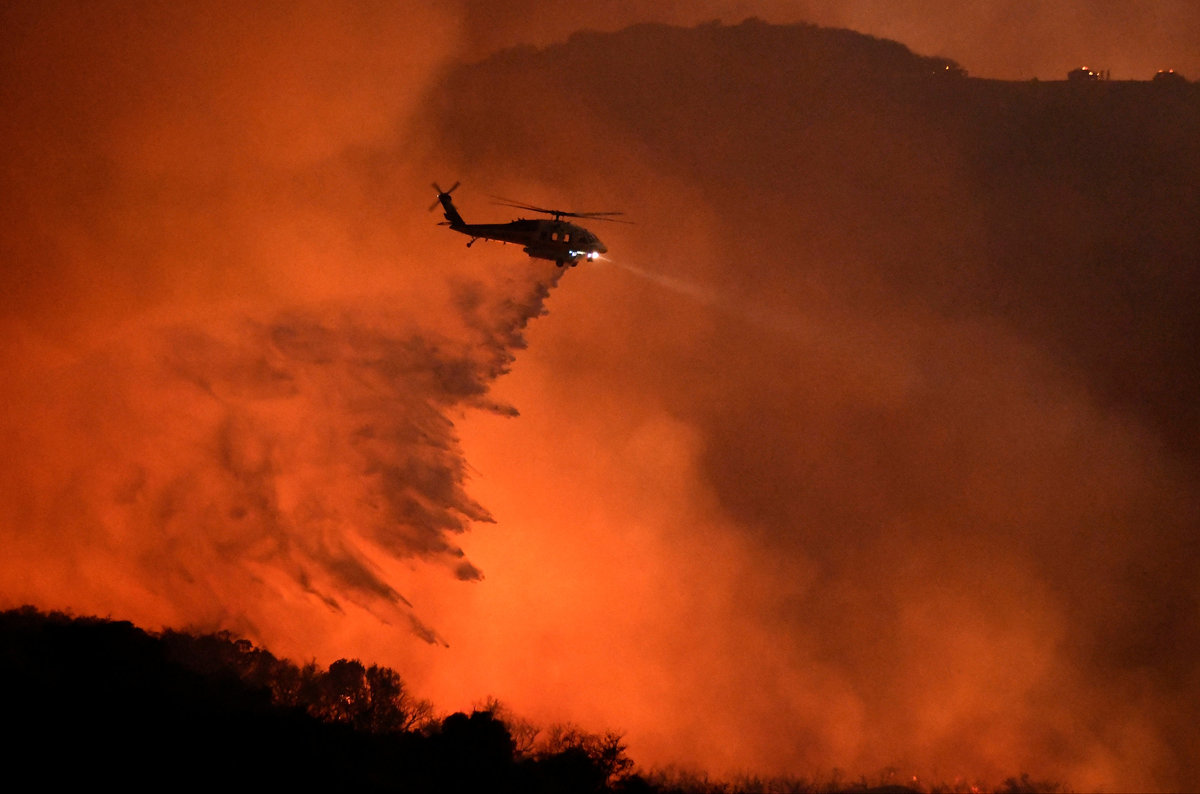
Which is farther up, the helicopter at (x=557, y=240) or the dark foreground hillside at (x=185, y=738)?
the helicopter at (x=557, y=240)

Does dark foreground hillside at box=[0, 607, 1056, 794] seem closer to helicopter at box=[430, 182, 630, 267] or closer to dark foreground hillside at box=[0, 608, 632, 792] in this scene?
dark foreground hillside at box=[0, 608, 632, 792]

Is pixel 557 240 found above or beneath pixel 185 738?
above

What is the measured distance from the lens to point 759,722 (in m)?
59.8

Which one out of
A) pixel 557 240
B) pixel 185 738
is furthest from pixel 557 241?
pixel 185 738

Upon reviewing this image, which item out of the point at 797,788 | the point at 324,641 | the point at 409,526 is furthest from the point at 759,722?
the point at 409,526

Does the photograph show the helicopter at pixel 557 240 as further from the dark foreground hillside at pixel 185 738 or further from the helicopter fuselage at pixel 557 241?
the dark foreground hillside at pixel 185 738

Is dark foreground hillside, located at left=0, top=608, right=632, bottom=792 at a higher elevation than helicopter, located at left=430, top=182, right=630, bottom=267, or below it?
below

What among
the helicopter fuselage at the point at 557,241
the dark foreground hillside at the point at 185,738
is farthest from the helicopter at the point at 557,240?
the dark foreground hillside at the point at 185,738

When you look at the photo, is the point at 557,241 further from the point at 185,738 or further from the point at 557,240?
the point at 185,738

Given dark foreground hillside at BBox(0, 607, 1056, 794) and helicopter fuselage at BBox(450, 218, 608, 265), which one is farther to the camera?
helicopter fuselage at BBox(450, 218, 608, 265)

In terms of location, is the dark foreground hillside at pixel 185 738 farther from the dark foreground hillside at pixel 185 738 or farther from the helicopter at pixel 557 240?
the helicopter at pixel 557 240

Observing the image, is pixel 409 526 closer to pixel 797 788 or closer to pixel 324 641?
pixel 324 641

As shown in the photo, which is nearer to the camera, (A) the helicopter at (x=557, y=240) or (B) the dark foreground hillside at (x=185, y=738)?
(B) the dark foreground hillside at (x=185, y=738)

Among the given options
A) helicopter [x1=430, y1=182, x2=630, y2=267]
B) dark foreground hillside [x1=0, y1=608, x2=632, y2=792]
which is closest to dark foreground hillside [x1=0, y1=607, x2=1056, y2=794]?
dark foreground hillside [x1=0, y1=608, x2=632, y2=792]
